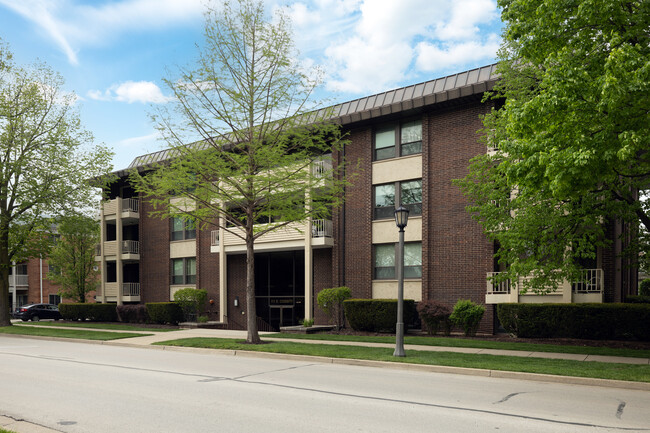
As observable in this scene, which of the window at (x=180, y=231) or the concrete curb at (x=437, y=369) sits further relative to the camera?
the window at (x=180, y=231)

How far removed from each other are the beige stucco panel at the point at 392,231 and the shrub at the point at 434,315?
3.19m

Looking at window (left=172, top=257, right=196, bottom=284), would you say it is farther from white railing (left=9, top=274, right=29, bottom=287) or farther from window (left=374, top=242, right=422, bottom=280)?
white railing (left=9, top=274, right=29, bottom=287)

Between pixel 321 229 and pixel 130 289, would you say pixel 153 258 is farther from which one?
pixel 321 229

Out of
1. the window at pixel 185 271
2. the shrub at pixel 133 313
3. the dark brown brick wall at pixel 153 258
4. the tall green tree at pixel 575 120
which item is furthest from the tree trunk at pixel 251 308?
the dark brown brick wall at pixel 153 258

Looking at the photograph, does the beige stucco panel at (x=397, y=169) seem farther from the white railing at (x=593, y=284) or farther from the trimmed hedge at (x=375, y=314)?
the white railing at (x=593, y=284)

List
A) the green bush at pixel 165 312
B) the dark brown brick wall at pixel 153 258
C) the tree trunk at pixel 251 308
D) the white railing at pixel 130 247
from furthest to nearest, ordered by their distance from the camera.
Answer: the white railing at pixel 130 247 → the dark brown brick wall at pixel 153 258 → the green bush at pixel 165 312 → the tree trunk at pixel 251 308

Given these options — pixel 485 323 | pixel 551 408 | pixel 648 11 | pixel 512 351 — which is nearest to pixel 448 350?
pixel 512 351

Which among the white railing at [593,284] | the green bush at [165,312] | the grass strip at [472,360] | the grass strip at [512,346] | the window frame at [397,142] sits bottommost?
the green bush at [165,312]

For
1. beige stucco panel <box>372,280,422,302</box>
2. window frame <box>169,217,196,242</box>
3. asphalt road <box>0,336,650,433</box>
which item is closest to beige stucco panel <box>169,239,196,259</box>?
window frame <box>169,217,196,242</box>

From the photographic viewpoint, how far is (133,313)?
32.2 m

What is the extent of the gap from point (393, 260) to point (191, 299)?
1222 centimetres

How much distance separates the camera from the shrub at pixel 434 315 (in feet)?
68.3

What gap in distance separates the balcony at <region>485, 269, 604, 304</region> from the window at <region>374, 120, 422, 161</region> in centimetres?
667

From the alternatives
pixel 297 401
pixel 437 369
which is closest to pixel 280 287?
pixel 437 369
